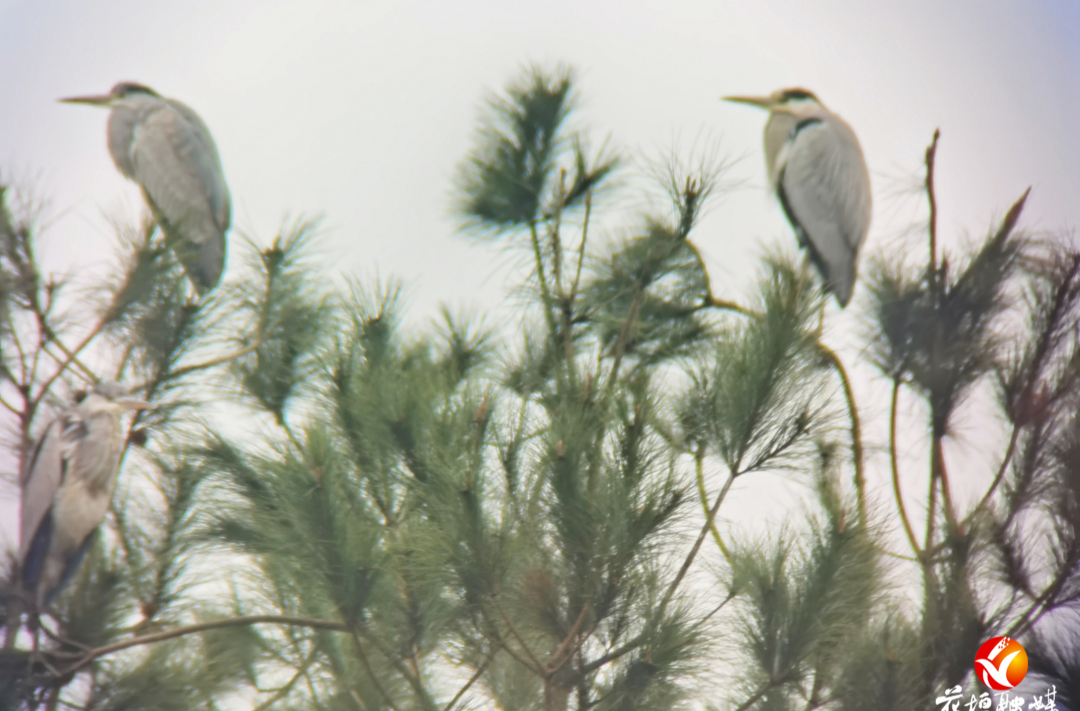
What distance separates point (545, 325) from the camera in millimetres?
1735

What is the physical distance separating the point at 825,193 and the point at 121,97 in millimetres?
2063

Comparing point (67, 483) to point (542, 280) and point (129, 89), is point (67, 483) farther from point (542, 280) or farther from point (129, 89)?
point (129, 89)

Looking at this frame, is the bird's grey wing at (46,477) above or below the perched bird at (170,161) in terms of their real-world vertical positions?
below

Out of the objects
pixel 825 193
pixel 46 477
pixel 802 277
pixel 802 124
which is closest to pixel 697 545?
pixel 802 277

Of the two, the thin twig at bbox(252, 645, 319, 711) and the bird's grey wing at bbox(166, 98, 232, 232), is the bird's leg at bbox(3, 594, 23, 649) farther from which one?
the bird's grey wing at bbox(166, 98, 232, 232)

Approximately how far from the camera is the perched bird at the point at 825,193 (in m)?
2.75

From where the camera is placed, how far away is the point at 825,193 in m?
2.76

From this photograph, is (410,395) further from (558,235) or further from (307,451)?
(558,235)

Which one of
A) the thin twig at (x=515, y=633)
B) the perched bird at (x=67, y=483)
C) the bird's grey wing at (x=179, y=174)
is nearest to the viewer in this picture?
the thin twig at (x=515, y=633)

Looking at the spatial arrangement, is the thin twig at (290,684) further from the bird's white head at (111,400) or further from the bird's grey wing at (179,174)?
the bird's grey wing at (179,174)

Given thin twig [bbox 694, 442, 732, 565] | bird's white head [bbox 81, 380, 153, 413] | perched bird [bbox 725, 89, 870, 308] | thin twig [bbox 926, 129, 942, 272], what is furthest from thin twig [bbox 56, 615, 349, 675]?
perched bird [bbox 725, 89, 870, 308]

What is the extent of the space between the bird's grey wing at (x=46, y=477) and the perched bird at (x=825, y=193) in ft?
6.43

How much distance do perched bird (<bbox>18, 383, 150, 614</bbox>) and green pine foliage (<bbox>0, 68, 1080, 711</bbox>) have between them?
43 millimetres

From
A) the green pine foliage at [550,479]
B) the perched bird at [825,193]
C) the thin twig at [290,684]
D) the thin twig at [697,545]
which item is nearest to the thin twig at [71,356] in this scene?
the green pine foliage at [550,479]
